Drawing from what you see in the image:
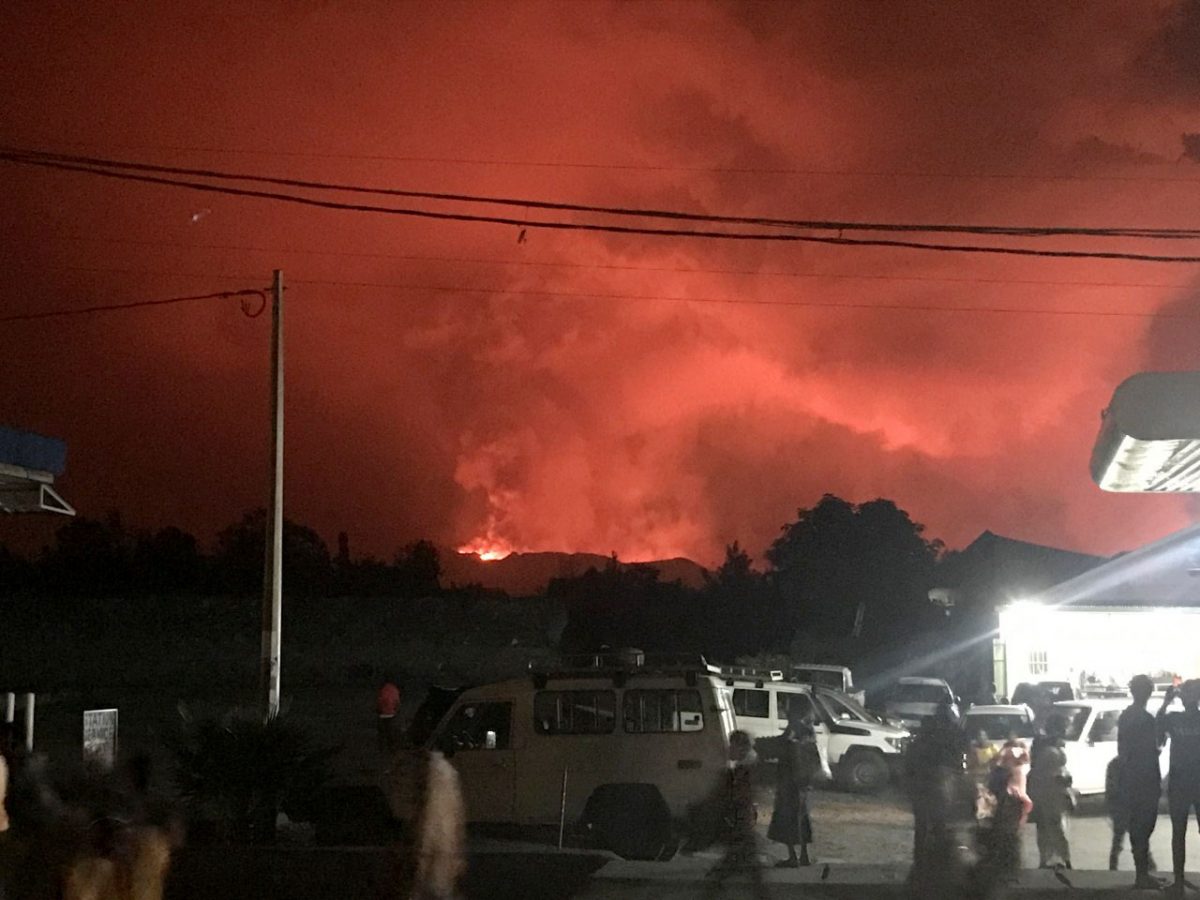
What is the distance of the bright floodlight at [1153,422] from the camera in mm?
10453

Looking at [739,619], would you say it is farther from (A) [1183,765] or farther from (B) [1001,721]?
(A) [1183,765]

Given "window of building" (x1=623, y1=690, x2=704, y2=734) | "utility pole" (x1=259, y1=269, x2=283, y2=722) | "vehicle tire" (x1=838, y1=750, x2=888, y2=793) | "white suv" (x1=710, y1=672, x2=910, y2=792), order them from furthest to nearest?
"vehicle tire" (x1=838, y1=750, x2=888, y2=793) < "white suv" (x1=710, y1=672, x2=910, y2=792) < "utility pole" (x1=259, y1=269, x2=283, y2=722) < "window of building" (x1=623, y1=690, x2=704, y2=734)

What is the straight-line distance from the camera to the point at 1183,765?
38.1ft

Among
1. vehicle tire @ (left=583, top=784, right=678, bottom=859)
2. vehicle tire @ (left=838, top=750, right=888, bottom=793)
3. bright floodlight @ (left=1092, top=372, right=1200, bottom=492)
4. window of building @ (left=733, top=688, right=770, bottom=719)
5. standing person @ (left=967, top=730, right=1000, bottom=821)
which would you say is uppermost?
bright floodlight @ (left=1092, top=372, right=1200, bottom=492)

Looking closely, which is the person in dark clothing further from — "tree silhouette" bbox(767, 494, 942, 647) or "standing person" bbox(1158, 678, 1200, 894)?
"tree silhouette" bbox(767, 494, 942, 647)

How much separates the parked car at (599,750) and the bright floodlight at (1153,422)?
4718 mm

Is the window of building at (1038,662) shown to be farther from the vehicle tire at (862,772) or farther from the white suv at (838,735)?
the vehicle tire at (862,772)

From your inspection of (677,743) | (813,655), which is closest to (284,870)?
(677,743)

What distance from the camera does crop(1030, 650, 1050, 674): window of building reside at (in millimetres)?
32031

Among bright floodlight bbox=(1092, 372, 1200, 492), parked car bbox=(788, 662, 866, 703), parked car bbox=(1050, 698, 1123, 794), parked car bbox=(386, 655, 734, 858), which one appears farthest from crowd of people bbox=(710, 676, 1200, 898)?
parked car bbox=(788, 662, 866, 703)

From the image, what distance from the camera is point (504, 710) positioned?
1438 cm

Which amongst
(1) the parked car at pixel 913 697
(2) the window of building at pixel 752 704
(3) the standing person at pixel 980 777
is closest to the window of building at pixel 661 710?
(3) the standing person at pixel 980 777

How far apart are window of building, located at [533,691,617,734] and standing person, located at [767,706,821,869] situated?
1.76m

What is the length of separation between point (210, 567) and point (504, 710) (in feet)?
223
